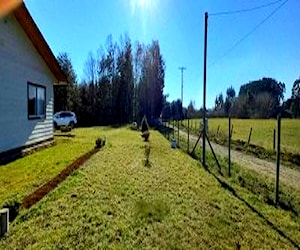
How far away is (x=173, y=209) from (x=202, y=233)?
109 cm

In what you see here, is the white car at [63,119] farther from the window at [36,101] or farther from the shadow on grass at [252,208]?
the shadow on grass at [252,208]

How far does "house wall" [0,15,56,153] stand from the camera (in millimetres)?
10609

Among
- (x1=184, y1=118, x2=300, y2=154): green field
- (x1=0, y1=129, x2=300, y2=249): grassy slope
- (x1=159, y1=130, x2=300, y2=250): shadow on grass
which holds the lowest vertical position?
(x1=184, y1=118, x2=300, y2=154): green field

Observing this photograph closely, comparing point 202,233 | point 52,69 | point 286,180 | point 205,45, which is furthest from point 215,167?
point 52,69

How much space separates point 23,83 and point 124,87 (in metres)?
34.4

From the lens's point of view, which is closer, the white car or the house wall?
the house wall

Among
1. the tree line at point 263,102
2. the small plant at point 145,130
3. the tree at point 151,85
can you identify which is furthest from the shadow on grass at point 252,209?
the tree line at point 263,102

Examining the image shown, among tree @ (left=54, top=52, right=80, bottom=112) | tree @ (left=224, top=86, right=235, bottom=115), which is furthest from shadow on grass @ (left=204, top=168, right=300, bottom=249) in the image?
tree @ (left=224, top=86, right=235, bottom=115)

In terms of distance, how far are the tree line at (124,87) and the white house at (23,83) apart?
2845 centimetres

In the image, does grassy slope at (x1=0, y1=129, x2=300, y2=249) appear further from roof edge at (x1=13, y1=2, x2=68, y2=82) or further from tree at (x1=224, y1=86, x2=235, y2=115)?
tree at (x1=224, y1=86, x2=235, y2=115)

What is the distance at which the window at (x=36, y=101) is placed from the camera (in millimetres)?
12952

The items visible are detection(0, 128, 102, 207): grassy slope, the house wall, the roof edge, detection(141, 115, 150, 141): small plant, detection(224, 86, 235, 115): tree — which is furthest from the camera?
detection(224, 86, 235, 115): tree

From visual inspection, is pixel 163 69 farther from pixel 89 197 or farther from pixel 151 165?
pixel 89 197

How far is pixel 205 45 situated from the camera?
44.9ft
